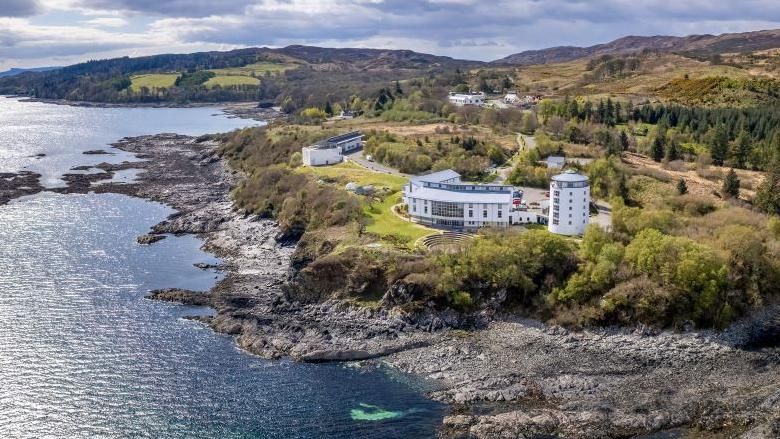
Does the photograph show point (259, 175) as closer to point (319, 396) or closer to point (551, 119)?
point (551, 119)

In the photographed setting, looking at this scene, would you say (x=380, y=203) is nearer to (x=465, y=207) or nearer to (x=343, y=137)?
(x=465, y=207)

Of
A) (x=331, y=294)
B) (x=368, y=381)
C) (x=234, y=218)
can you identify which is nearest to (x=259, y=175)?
(x=234, y=218)

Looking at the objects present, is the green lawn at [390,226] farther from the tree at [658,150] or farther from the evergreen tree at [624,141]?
the evergreen tree at [624,141]

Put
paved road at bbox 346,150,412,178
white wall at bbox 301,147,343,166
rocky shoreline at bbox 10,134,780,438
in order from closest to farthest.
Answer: rocky shoreline at bbox 10,134,780,438 < paved road at bbox 346,150,412,178 < white wall at bbox 301,147,343,166

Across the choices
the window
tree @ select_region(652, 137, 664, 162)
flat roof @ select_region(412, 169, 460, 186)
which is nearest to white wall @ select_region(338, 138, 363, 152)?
flat roof @ select_region(412, 169, 460, 186)

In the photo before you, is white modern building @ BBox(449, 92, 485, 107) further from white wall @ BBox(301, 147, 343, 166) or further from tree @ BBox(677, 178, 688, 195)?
tree @ BBox(677, 178, 688, 195)

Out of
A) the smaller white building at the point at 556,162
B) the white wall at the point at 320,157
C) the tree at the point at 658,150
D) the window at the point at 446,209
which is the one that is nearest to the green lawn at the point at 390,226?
the window at the point at 446,209
